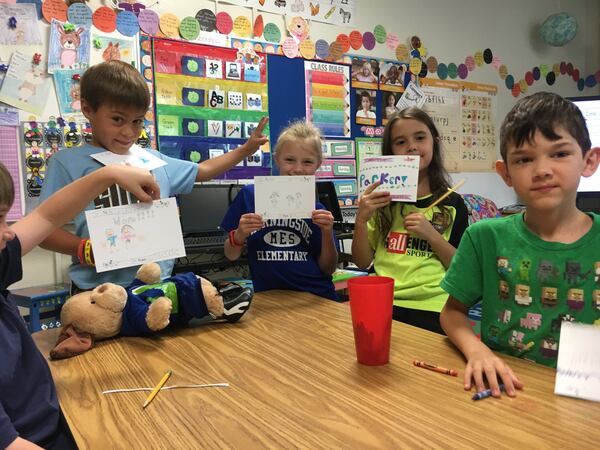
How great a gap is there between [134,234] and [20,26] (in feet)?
7.02

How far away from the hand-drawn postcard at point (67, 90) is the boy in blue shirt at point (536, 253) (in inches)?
94.1

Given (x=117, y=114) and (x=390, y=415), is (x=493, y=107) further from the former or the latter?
(x=390, y=415)

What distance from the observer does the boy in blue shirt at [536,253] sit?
0.91m

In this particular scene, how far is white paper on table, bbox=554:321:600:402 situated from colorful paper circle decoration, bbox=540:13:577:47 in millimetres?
4906

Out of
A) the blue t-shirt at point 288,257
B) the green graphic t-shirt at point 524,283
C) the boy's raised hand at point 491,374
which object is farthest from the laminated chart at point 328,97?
the boy's raised hand at point 491,374

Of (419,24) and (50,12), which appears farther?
(419,24)

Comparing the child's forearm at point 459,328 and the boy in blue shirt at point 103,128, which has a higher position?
the boy in blue shirt at point 103,128

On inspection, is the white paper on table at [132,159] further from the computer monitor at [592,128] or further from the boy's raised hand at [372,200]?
the computer monitor at [592,128]

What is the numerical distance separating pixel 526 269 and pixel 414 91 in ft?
11.3

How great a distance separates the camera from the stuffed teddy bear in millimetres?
1007

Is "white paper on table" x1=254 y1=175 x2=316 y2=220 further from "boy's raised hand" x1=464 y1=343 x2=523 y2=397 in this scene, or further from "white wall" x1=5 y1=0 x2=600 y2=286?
"white wall" x1=5 y1=0 x2=600 y2=286

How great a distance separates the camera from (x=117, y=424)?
0.68 m

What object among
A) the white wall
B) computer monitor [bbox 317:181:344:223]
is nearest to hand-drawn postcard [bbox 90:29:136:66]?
the white wall

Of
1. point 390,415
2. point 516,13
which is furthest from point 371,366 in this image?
point 516,13
